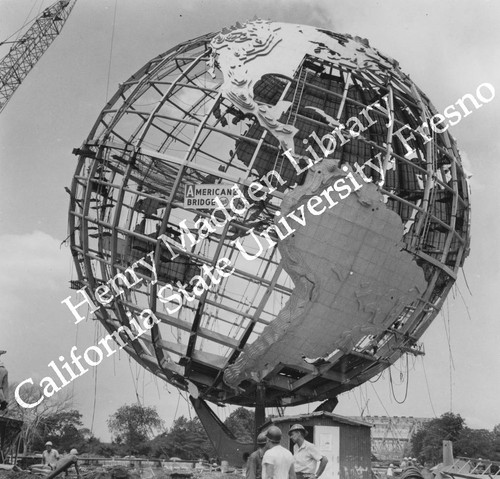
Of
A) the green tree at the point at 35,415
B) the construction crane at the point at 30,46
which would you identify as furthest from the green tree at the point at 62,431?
the construction crane at the point at 30,46

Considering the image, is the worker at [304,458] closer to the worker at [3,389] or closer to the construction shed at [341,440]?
the worker at [3,389]

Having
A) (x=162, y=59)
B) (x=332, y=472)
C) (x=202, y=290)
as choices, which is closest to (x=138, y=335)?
(x=202, y=290)

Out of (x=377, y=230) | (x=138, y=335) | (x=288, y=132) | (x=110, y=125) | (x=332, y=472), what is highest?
(x=110, y=125)

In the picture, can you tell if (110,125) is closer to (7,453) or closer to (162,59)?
(162,59)

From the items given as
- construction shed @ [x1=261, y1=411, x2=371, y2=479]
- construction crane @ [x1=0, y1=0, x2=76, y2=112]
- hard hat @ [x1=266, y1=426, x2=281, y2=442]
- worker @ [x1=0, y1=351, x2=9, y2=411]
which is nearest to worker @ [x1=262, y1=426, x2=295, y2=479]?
hard hat @ [x1=266, y1=426, x2=281, y2=442]

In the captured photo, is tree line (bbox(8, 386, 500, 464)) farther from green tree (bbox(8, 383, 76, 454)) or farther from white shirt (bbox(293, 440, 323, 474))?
white shirt (bbox(293, 440, 323, 474))

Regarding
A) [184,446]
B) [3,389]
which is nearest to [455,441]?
[184,446]
